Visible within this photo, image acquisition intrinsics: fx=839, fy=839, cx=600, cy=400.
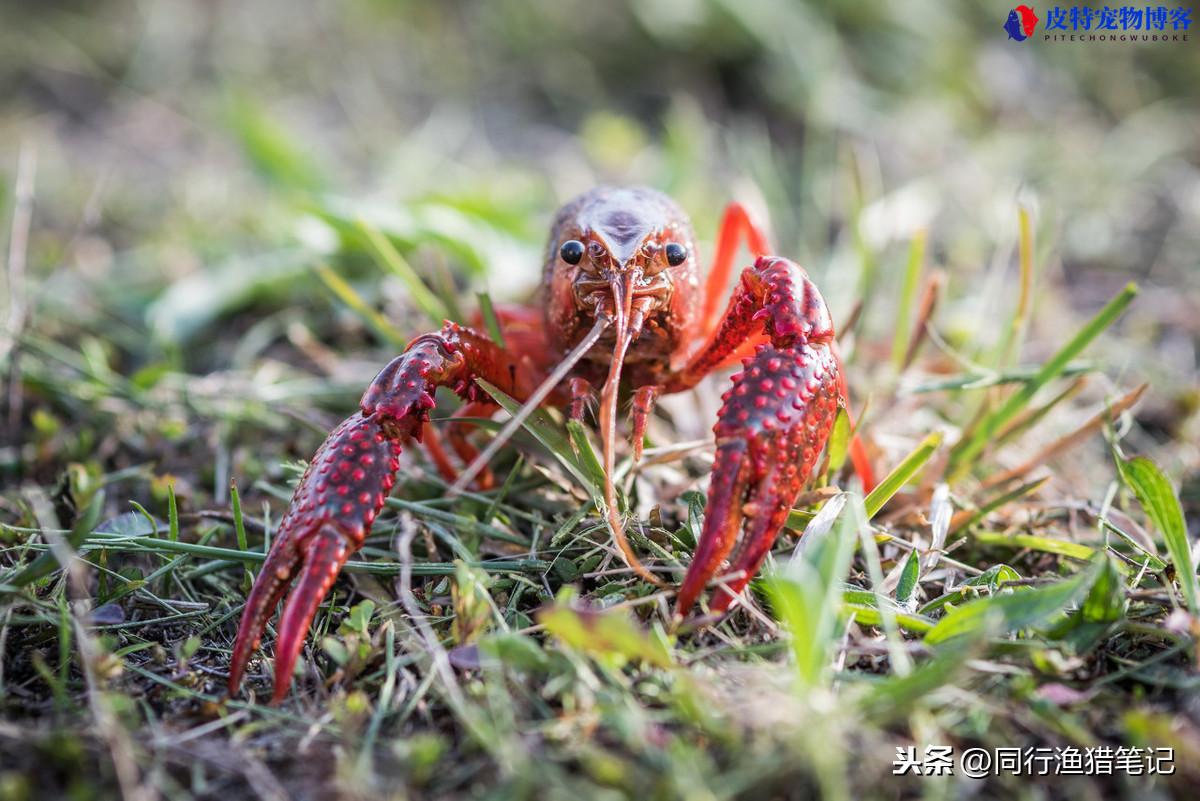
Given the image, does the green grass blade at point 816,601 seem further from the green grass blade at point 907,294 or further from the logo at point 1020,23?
the logo at point 1020,23

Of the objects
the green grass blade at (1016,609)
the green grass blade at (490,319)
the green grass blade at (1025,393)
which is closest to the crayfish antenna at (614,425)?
the green grass blade at (490,319)

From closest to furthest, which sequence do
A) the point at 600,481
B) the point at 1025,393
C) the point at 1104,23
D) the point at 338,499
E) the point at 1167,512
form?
the point at 338,499 → the point at 1167,512 → the point at 600,481 → the point at 1025,393 → the point at 1104,23

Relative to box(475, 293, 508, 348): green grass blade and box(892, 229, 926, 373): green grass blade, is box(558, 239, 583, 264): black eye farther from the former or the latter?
box(892, 229, 926, 373): green grass blade

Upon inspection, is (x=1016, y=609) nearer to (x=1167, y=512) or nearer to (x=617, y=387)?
(x=1167, y=512)

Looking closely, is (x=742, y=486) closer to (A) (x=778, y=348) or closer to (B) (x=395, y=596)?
(A) (x=778, y=348)

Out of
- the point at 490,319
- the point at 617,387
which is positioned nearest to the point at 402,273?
the point at 490,319

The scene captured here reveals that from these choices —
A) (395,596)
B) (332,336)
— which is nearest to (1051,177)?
(332,336)
